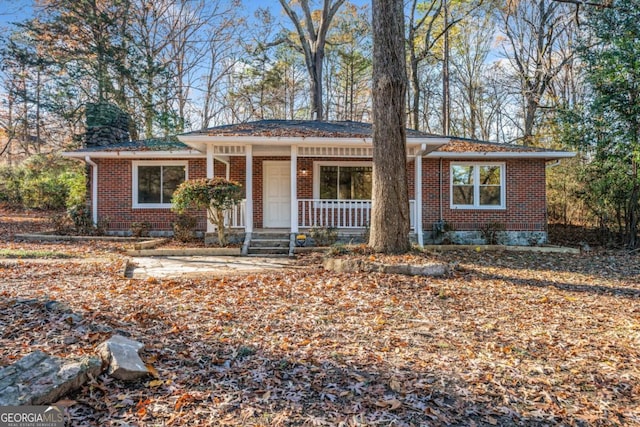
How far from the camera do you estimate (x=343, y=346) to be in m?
3.47

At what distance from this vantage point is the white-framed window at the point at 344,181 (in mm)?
12547

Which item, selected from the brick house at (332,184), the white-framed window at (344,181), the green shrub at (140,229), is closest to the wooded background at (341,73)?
the brick house at (332,184)

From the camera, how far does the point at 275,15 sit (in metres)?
21.6

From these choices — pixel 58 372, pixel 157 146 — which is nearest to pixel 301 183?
pixel 157 146

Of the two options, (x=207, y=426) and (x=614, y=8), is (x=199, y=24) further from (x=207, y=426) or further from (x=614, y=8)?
(x=207, y=426)

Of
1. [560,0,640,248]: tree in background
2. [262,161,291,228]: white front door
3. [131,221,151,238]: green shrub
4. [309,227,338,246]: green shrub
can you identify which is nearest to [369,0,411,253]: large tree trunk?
[309,227,338,246]: green shrub

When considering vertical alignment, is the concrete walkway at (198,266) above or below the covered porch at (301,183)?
below

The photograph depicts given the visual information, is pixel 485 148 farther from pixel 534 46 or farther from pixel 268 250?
pixel 534 46

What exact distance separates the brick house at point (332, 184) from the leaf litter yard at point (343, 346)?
5.76 metres

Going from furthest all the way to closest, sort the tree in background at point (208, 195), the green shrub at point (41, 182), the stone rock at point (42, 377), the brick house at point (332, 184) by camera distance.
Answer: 1. the green shrub at point (41, 182)
2. the brick house at point (332, 184)
3. the tree in background at point (208, 195)
4. the stone rock at point (42, 377)

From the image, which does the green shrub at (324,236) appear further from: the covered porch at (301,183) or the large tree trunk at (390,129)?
the large tree trunk at (390,129)

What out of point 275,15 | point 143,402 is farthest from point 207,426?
point 275,15

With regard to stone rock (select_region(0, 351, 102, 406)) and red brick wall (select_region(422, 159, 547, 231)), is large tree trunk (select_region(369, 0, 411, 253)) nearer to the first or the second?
red brick wall (select_region(422, 159, 547, 231))

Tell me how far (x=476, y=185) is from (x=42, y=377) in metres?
12.0
